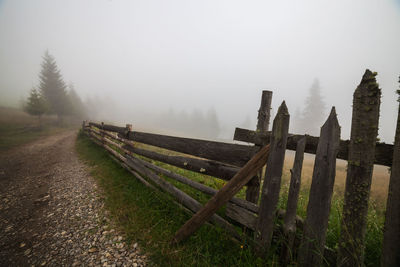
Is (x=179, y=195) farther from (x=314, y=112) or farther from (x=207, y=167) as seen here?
(x=314, y=112)

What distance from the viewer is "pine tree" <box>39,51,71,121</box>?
29219 mm

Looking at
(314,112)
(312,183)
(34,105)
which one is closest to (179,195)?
(312,183)

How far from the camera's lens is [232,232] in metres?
2.45

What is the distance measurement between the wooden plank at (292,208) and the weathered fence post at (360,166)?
42 cm

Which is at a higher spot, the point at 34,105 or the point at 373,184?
the point at 34,105

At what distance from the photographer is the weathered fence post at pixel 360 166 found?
1.38m

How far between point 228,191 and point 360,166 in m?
1.47

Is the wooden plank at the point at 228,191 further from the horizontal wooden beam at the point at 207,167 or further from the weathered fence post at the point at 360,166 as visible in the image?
the weathered fence post at the point at 360,166

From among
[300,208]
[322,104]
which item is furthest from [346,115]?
[300,208]

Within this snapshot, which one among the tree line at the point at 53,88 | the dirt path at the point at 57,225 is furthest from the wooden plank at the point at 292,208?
the tree line at the point at 53,88

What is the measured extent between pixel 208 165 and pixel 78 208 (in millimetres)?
3618

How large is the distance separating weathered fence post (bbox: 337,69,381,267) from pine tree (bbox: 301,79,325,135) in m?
42.4

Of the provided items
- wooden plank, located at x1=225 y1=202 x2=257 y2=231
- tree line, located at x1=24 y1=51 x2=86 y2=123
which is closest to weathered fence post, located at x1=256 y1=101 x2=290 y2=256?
wooden plank, located at x1=225 y1=202 x2=257 y2=231

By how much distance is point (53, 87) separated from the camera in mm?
29672
